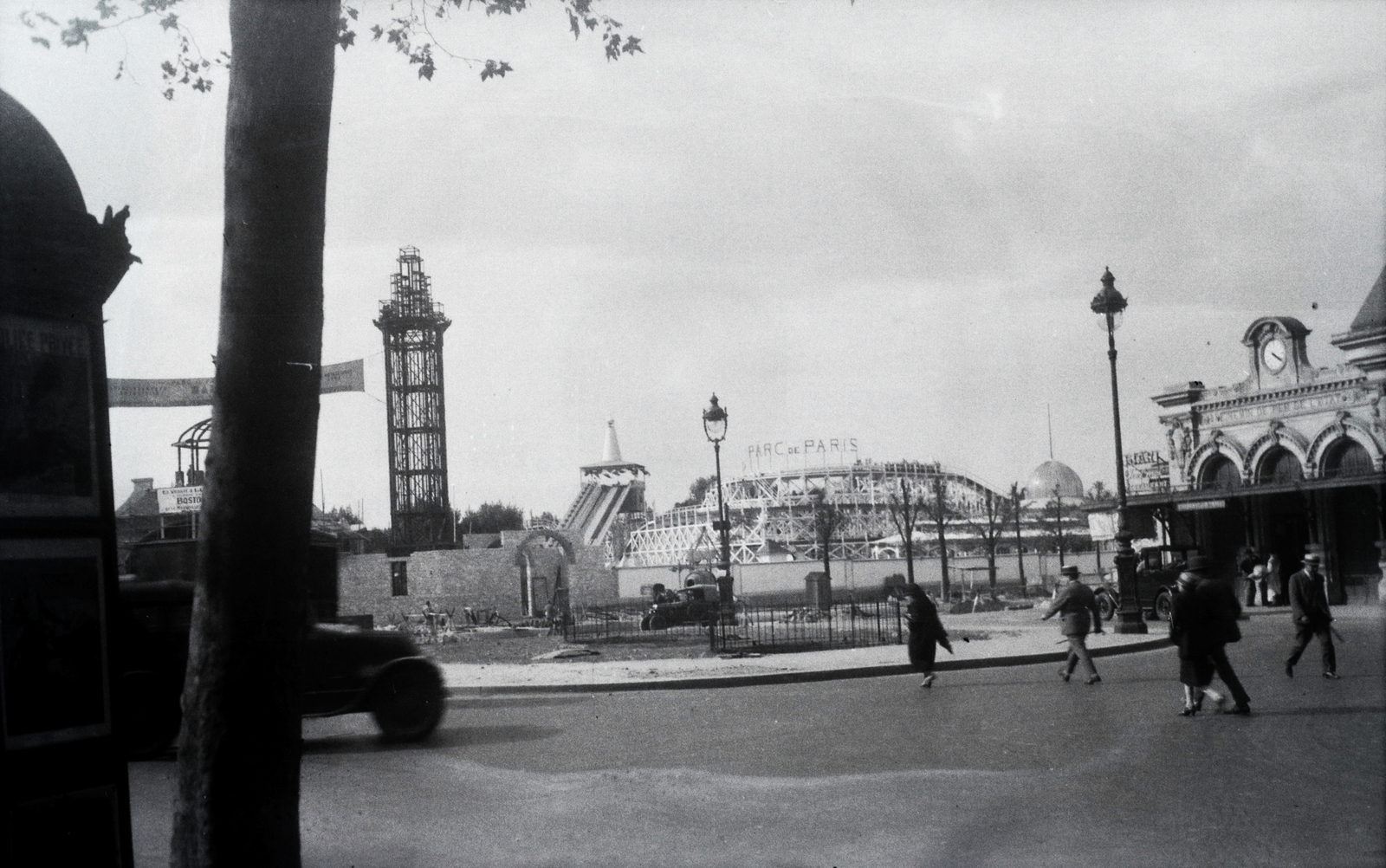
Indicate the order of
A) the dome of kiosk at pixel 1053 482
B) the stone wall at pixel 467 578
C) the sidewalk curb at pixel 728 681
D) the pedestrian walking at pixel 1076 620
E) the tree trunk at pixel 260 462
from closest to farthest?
the tree trunk at pixel 260 462, the pedestrian walking at pixel 1076 620, the sidewalk curb at pixel 728 681, the stone wall at pixel 467 578, the dome of kiosk at pixel 1053 482

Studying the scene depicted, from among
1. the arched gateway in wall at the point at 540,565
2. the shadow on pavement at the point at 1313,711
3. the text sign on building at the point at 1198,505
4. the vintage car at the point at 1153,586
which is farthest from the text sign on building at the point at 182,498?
the text sign on building at the point at 1198,505

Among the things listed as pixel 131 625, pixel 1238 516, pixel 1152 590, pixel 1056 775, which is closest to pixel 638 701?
pixel 131 625

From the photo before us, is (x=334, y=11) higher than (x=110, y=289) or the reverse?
higher

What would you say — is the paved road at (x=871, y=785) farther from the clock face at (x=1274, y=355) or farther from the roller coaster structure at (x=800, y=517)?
the roller coaster structure at (x=800, y=517)

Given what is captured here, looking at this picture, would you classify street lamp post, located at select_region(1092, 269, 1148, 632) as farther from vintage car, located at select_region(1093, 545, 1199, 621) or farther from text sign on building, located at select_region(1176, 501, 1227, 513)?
text sign on building, located at select_region(1176, 501, 1227, 513)

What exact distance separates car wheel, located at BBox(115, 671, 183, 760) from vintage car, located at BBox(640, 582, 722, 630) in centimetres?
1807

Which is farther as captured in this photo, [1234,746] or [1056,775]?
[1234,746]

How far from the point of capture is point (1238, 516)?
34.1 m

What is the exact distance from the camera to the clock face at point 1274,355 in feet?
104

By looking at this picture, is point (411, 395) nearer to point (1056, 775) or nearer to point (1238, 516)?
point (1238, 516)

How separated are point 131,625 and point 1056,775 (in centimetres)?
795

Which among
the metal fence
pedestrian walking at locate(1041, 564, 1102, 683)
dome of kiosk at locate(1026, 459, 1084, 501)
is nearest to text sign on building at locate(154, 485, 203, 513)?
the metal fence

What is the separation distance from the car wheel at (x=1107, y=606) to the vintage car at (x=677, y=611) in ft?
29.1

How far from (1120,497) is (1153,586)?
5.62 metres
